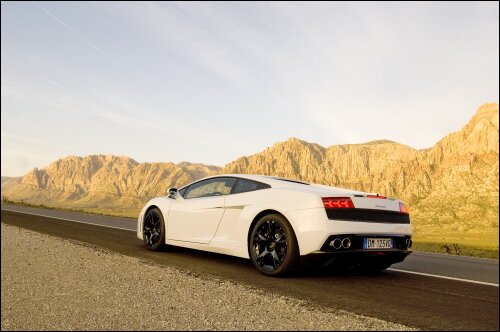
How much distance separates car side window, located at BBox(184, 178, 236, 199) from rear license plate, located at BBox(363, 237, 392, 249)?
2170mm

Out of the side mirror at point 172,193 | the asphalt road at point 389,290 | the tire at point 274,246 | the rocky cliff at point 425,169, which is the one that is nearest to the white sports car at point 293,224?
the tire at point 274,246

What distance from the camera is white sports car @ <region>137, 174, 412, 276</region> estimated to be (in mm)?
5277

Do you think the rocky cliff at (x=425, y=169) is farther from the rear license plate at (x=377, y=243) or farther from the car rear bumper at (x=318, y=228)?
the car rear bumper at (x=318, y=228)

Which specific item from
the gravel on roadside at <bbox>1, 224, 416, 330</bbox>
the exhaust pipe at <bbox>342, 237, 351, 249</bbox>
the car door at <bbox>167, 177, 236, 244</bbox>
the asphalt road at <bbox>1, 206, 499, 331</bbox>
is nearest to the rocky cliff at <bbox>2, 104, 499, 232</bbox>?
the asphalt road at <bbox>1, 206, 499, 331</bbox>

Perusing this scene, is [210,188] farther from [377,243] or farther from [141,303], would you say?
[141,303]

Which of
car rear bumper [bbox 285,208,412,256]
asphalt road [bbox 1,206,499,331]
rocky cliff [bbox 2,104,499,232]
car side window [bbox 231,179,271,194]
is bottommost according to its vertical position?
asphalt road [bbox 1,206,499,331]

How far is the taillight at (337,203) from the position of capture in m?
5.31

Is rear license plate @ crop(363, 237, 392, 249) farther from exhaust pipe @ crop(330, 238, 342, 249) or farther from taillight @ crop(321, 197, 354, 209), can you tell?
taillight @ crop(321, 197, 354, 209)

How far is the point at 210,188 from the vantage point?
720 centimetres

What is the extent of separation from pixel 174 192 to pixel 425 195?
120414 mm

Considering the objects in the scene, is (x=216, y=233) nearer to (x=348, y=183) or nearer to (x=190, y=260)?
(x=190, y=260)

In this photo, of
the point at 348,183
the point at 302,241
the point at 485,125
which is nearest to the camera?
the point at 302,241

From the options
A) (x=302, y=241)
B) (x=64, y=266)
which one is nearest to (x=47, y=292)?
(x=64, y=266)

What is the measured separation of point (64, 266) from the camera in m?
6.29
